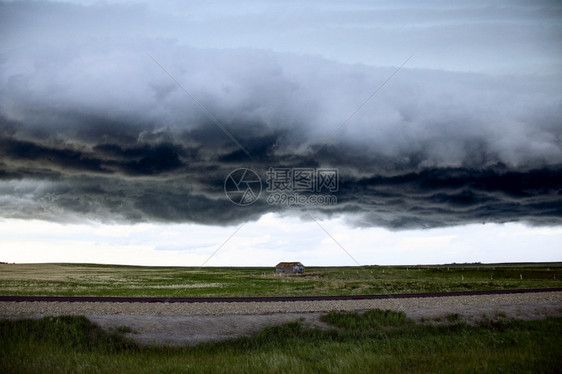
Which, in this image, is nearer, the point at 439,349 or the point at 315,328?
the point at 439,349

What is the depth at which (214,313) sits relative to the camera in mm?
26344

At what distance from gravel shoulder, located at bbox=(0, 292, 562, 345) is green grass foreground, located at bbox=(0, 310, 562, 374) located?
1.34 metres

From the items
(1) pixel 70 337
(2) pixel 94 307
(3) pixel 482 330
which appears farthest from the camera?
(2) pixel 94 307

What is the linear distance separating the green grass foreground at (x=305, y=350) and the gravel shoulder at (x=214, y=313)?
134 centimetres

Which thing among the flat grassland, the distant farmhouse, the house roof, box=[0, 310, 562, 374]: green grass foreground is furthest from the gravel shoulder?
the house roof

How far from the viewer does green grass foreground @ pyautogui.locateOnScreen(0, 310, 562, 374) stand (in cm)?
1140

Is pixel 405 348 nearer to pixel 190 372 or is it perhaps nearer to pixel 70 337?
pixel 190 372

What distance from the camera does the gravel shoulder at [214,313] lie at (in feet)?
61.5

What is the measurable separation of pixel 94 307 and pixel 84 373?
800 inches

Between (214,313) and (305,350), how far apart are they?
12953 mm

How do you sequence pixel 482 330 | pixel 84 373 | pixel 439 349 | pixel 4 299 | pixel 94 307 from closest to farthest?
1. pixel 84 373
2. pixel 439 349
3. pixel 482 330
4. pixel 94 307
5. pixel 4 299

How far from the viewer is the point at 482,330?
1898 centimetres

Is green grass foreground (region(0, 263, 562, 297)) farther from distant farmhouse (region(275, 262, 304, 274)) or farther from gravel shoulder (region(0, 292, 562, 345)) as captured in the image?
distant farmhouse (region(275, 262, 304, 274))

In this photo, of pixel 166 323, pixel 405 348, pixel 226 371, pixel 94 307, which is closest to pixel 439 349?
pixel 405 348
